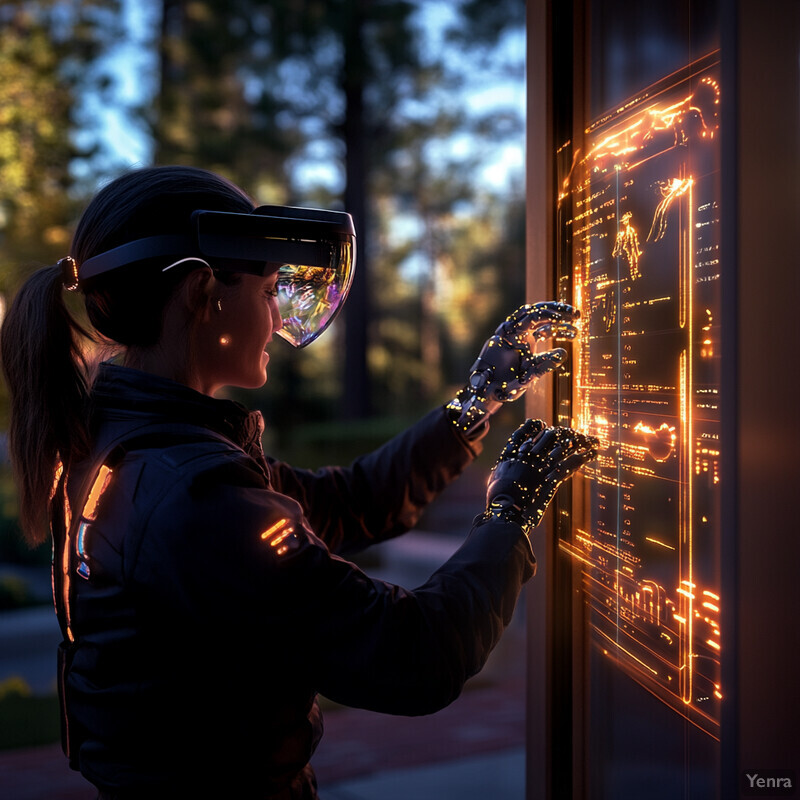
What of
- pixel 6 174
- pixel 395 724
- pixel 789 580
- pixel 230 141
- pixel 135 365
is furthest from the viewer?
pixel 230 141

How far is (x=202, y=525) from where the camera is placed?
4.31 ft

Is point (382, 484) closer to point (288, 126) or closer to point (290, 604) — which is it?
point (290, 604)

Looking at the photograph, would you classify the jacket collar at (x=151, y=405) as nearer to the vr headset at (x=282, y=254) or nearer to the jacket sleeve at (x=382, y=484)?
the vr headset at (x=282, y=254)

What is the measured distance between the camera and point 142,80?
30.9ft

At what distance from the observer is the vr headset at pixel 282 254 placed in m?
1.52

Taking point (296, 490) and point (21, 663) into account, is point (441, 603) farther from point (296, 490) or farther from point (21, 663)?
point (21, 663)

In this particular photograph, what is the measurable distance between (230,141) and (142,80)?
116 cm

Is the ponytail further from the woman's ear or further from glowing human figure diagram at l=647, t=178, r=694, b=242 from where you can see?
glowing human figure diagram at l=647, t=178, r=694, b=242

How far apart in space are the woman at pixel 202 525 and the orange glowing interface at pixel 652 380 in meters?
0.13

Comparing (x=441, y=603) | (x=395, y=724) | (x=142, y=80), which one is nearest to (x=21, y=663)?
(x=395, y=724)

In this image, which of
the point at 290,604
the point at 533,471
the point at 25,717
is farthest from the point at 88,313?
the point at 25,717

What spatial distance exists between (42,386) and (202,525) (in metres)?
0.48

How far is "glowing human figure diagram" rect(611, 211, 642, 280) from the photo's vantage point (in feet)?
4.83

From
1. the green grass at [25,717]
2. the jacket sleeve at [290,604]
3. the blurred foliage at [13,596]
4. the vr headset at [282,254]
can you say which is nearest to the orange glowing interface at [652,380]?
the jacket sleeve at [290,604]
